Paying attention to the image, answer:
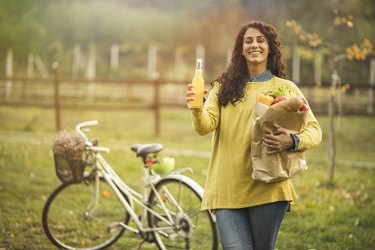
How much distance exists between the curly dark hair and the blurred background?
95.1 inches

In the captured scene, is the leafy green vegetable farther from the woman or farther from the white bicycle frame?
the white bicycle frame

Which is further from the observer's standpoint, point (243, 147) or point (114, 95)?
point (114, 95)

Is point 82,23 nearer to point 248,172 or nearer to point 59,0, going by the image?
point 59,0

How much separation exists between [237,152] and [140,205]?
68.0 inches

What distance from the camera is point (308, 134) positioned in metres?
2.81

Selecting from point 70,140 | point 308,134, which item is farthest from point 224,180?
point 70,140

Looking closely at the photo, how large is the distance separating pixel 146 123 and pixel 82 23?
43.2 feet

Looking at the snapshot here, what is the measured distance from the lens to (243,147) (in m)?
2.88

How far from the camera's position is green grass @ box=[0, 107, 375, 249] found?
519 centimetres

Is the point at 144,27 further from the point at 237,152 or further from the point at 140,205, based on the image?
the point at 237,152

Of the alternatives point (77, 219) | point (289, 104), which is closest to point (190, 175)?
point (77, 219)

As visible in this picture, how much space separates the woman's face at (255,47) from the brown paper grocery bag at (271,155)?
39 cm

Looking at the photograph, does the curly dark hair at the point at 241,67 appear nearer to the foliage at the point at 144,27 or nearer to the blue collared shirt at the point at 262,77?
the blue collared shirt at the point at 262,77

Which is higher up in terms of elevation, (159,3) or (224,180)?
(159,3)
